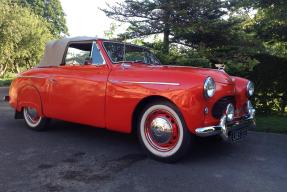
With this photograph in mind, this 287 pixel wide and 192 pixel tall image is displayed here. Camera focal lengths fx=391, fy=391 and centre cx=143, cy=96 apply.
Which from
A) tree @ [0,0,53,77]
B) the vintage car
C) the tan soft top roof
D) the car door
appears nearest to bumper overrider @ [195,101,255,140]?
the vintage car

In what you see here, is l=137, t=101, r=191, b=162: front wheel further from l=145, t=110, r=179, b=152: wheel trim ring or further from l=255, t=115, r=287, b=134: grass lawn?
l=255, t=115, r=287, b=134: grass lawn

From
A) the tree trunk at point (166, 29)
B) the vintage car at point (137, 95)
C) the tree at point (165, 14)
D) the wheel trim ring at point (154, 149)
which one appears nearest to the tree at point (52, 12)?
the tree at point (165, 14)

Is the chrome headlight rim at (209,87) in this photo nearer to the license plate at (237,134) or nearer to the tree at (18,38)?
the license plate at (237,134)

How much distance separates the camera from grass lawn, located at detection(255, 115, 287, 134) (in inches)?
295

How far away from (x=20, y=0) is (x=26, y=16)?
30.1 metres

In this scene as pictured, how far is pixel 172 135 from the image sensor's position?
5168 mm

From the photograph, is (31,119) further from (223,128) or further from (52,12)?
(52,12)

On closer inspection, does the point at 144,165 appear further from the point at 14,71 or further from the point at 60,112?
the point at 14,71

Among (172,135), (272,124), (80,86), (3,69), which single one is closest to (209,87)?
(172,135)

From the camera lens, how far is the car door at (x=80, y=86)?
5.79m

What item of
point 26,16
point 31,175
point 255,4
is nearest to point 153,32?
point 255,4

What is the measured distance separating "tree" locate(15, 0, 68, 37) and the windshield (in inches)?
2189

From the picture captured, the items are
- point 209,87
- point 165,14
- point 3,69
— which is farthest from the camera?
point 3,69

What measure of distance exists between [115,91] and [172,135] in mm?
1045
